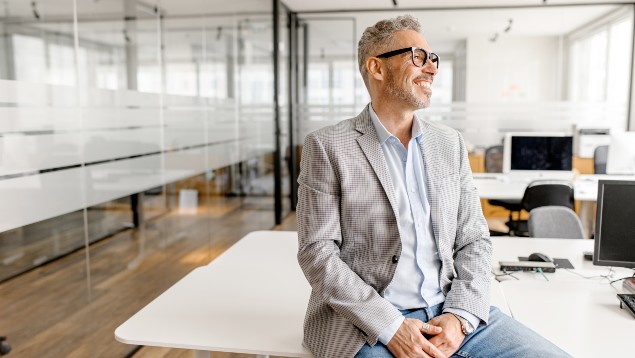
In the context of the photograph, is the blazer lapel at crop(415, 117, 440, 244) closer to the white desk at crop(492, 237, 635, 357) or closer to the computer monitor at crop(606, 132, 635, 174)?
the white desk at crop(492, 237, 635, 357)

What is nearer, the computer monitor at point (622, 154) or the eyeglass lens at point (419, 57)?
the eyeglass lens at point (419, 57)

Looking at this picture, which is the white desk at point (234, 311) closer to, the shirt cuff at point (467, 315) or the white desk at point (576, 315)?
the white desk at point (576, 315)

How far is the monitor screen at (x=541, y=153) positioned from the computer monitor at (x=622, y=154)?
351 millimetres

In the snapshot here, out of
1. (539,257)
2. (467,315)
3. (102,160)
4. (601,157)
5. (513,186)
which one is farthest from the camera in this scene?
(601,157)

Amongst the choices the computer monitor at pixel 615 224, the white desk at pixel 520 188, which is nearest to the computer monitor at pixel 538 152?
the white desk at pixel 520 188

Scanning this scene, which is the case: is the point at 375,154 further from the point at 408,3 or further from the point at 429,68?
the point at 408,3

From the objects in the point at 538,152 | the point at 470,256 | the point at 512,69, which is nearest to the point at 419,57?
the point at 470,256

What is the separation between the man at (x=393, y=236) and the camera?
162cm

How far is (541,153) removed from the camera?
5.19 meters

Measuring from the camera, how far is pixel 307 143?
5.84 feet

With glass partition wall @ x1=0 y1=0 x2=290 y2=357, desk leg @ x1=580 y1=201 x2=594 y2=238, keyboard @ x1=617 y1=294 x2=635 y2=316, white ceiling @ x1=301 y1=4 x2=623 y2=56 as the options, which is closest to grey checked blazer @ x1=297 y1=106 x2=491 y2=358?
keyboard @ x1=617 y1=294 x2=635 y2=316

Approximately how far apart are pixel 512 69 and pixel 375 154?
6.45 meters

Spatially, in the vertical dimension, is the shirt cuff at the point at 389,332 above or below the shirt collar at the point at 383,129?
below

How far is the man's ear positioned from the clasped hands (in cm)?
76
